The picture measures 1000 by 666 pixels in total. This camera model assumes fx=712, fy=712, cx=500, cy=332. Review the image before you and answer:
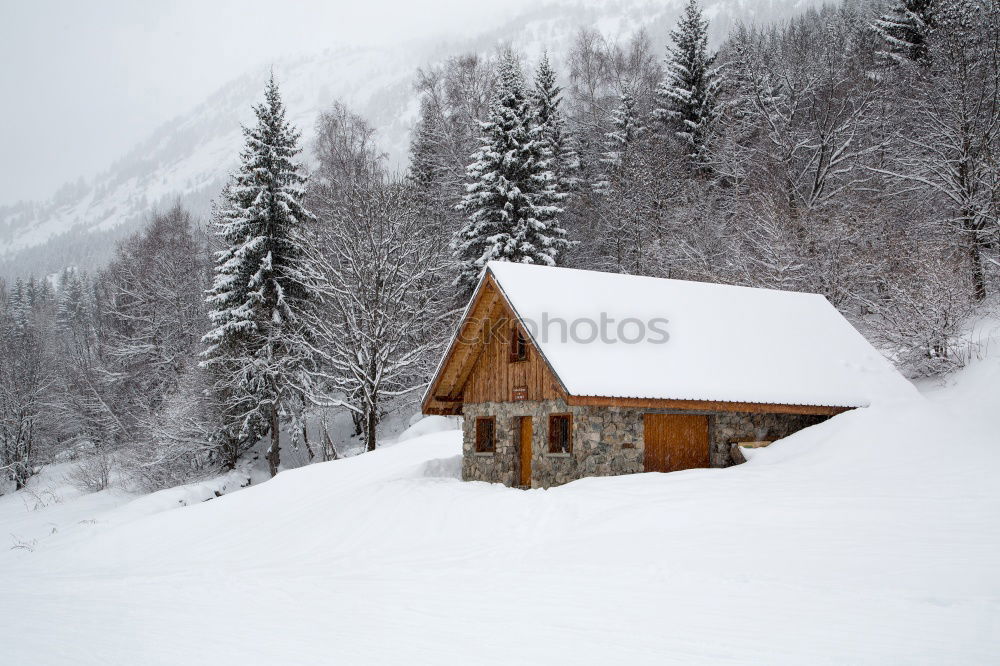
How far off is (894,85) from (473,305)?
2226cm

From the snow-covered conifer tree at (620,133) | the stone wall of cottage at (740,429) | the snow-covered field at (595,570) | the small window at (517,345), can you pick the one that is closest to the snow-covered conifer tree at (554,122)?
the snow-covered conifer tree at (620,133)

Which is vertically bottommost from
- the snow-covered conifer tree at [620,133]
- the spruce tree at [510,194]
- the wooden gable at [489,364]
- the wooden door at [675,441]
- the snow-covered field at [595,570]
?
the snow-covered field at [595,570]

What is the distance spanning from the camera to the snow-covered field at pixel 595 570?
21.0ft

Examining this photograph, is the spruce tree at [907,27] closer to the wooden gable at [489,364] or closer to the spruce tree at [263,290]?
the wooden gable at [489,364]

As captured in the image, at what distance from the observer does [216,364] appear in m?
26.6

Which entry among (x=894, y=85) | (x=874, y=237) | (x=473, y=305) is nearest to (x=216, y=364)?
(x=473, y=305)

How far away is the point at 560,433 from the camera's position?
1592cm

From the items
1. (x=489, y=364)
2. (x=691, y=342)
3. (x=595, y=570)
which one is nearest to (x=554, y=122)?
(x=489, y=364)

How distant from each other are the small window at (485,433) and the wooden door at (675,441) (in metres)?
4.24

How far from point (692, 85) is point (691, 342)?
73.4ft

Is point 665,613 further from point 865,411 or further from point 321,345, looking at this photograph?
point 321,345

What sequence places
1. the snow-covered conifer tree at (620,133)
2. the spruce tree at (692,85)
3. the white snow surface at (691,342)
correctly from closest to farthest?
the white snow surface at (691,342) < the spruce tree at (692,85) < the snow-covered conifer tree at (620,133)

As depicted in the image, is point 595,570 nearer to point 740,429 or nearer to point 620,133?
point 740,429

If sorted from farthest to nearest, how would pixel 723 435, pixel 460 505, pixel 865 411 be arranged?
pixel 723 435 → pixel 865 411 → pixel 460 505
